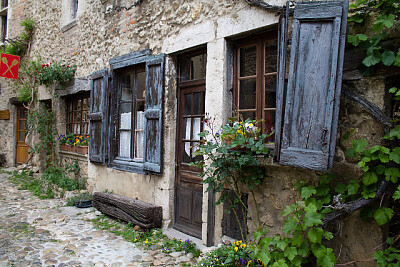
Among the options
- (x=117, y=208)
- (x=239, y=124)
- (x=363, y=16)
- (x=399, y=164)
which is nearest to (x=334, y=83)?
(x=363, y=16)

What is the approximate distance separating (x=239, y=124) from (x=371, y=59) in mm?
1287

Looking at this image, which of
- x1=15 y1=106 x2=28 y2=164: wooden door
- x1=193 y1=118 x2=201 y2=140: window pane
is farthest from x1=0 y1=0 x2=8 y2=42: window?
x1=193 y1=118 x2=201 y2=140: window pane

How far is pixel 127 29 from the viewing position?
493 cm

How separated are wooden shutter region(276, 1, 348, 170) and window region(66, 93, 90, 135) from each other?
5.02 metres

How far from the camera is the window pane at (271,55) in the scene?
10.2 feet

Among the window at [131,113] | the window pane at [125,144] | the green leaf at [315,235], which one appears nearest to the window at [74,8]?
the window at [131,113]

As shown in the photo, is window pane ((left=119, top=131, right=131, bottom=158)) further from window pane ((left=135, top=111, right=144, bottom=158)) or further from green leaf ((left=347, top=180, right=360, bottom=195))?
green leaf ((left=347, top=180, right=360, bottom=195))

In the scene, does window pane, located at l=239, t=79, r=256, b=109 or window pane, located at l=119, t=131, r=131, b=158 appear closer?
window pane, located at l=239, t=79, r=256, b=109

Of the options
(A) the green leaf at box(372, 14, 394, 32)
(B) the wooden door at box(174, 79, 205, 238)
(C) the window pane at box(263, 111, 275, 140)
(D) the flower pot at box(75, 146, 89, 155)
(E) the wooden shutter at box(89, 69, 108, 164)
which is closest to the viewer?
(A) the green leaf at box(372, 14, 394, 32)

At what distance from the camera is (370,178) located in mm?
2197

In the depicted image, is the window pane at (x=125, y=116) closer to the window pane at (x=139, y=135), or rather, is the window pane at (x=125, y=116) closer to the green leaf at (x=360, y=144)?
the window pane at (x=139, y=135)

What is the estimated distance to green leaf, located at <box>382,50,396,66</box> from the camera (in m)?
2.13

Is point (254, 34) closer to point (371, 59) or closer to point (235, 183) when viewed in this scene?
point (371, 59)

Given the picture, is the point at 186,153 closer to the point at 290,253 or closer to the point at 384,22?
the point at 290,253
